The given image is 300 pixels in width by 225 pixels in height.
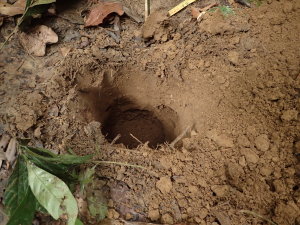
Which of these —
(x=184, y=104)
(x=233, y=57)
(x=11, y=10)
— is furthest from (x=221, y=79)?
(x=11, y=10)


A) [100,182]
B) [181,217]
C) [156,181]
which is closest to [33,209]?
[100,182]

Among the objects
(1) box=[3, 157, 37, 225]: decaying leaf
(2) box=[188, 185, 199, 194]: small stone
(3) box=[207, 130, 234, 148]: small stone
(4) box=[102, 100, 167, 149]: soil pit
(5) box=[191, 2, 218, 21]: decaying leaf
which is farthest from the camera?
(4) box=[102, 100, 167, 149]: soil pit

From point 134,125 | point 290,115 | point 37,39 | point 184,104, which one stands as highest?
point 37,39

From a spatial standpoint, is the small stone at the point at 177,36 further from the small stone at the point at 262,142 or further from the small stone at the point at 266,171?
the small stone at the point at 266,171

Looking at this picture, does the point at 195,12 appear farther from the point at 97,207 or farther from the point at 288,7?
the point at 97,207

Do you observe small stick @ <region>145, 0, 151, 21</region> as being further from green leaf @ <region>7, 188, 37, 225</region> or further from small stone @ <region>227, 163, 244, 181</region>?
green leaf @ <region>7, 188, 37, 225</region>

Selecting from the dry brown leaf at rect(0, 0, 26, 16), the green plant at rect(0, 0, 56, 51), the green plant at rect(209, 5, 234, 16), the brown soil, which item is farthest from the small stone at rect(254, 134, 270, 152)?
the dry brown leaf at rect(0, 0, 26, 16)

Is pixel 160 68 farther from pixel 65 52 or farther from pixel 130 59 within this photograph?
pixel 65 52

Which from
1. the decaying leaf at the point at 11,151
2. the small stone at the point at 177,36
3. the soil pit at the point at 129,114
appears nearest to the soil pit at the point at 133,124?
the soil pit at the point at 129,114
